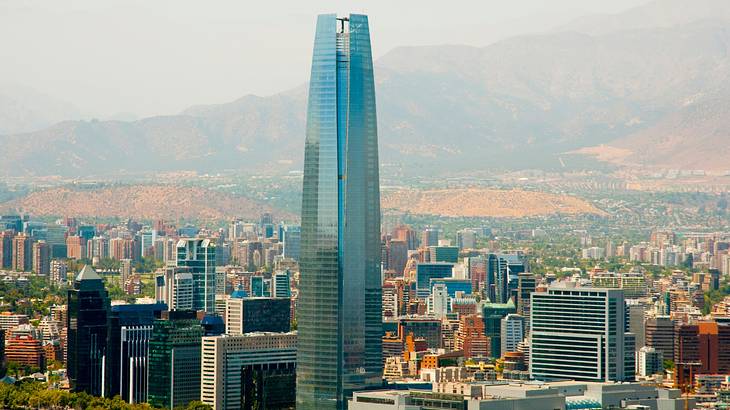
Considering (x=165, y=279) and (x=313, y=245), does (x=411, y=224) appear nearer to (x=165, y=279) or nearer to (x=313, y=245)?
(x=165, y=279)

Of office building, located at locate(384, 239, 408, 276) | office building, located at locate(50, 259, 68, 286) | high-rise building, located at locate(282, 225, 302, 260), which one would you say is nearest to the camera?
office building, located at locate(50, 259, 68, 286)

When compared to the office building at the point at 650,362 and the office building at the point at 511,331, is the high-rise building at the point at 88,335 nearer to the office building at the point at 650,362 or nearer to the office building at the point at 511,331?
the office building at the point at 650,362

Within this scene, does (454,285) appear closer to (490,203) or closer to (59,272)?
(59,272)

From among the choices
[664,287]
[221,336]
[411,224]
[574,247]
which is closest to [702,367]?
[221,336]

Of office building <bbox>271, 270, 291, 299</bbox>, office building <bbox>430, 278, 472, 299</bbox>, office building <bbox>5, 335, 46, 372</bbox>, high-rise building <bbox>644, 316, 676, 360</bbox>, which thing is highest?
office building <bbox>271, 270, 291, 299</bbox>

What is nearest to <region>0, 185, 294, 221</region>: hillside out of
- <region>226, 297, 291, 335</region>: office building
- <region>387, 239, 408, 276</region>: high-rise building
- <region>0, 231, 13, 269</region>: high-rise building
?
<region>0, 231, 13, 269</region>: high-rise building

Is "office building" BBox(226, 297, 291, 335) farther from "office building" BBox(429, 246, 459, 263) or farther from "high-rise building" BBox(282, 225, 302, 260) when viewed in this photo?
"high-rise building" BBox(282, 225, 302, 260)
